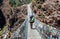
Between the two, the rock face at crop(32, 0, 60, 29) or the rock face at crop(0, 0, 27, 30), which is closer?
the rock face at crop(32, 0, 60, 29)

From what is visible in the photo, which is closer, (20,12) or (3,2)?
(20,12)

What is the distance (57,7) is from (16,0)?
28670 mm

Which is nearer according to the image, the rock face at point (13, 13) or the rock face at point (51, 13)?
the rock face at point (51, 13)

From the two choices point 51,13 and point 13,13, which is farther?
point 13,13

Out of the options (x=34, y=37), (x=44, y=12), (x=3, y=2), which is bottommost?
(x=3, y=2)

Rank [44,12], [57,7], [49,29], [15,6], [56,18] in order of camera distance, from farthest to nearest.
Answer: [15,6] < [44,12] < [57,7] < [56,18] < [49,29]

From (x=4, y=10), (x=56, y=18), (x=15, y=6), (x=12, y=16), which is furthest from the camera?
(x=4, y=10)

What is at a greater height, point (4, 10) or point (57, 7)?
point (57, 7)

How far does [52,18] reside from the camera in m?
28.6

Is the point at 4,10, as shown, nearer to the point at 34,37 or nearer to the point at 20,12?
the point at 20,12

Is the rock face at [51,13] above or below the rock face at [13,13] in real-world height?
above

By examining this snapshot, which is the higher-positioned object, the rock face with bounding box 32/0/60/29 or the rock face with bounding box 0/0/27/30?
the rock face with bounding box 32/0/60/29

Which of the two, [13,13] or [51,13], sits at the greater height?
[51,13]

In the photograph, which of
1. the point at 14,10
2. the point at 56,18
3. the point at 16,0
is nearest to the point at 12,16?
the point at 14,10
